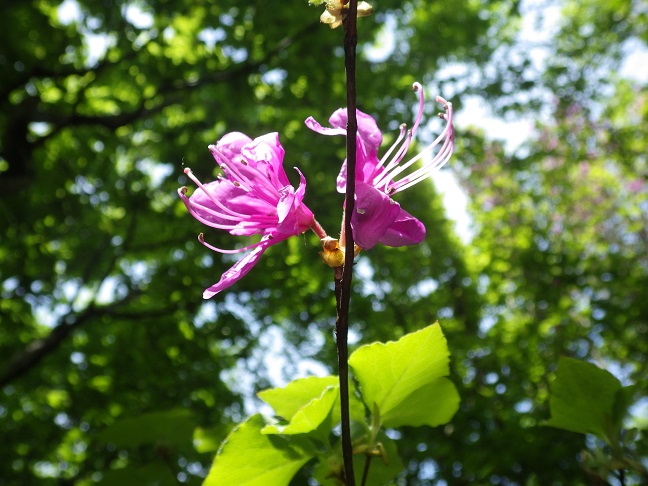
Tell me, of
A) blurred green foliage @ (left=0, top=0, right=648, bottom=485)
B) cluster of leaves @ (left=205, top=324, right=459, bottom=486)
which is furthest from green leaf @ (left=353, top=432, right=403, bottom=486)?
blurred green foliage @ (left=0, top=0, right=648, bottom=485)

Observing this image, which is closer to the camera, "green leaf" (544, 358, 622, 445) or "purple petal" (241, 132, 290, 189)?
"purple petal" (241, 132, 290, 189)

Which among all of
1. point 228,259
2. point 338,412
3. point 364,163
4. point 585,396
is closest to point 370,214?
point 364,163

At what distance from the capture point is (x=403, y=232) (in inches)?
31.7

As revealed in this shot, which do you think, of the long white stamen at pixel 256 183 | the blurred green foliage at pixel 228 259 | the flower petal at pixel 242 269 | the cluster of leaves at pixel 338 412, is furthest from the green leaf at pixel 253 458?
the blurred green foliage at pixel 228 259

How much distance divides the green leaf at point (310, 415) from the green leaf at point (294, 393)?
70 mm

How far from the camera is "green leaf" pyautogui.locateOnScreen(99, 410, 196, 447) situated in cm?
135

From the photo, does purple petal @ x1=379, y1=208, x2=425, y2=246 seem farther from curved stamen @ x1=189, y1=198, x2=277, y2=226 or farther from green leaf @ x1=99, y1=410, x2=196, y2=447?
green leaf @ x1=99, y1=410, x2=196, y2=447

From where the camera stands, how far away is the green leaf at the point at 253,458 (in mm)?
921

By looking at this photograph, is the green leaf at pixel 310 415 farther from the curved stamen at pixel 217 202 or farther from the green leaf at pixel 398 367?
the curved stamen at pixel 217 202

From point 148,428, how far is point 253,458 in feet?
1.70

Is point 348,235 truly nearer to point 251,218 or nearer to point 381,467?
point 251,218

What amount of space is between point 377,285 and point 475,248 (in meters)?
1.70

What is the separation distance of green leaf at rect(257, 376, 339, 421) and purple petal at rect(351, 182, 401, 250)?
306mm

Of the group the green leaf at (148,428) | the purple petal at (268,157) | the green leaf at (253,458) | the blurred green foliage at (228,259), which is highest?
the purple petal at (268,157)
